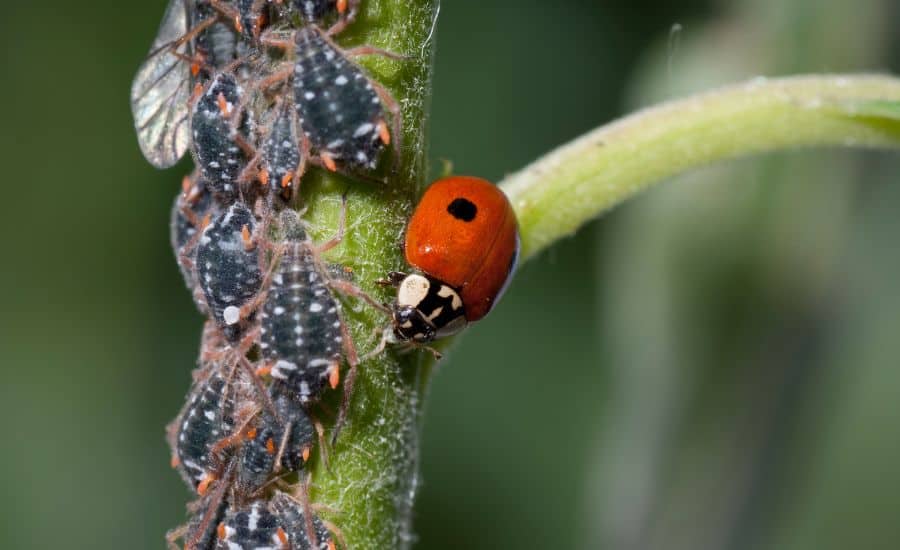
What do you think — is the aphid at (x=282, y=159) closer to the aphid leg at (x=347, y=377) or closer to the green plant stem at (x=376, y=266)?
the green plant stem at (x=376, y=266)

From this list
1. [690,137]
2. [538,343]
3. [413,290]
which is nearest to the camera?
[413,290]

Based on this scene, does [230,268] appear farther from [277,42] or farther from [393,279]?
[277,42]

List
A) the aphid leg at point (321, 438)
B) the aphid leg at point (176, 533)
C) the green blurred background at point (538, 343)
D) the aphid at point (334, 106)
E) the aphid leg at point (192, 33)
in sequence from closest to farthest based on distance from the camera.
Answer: the aphid at point (334, 106)
the aphid leg at point (321, 438)
the aphid leg at point (192, 33)
the aphid leg at point (176, 533)
the green blurred background at point (538, 343)

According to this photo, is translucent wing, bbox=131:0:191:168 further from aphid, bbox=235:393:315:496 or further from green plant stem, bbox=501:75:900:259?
green plant stem, bbox=501:75:900:259

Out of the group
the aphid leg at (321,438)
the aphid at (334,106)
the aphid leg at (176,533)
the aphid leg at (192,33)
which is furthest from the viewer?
the aphid leg at (176,533)

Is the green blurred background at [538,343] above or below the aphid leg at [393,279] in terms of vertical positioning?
below

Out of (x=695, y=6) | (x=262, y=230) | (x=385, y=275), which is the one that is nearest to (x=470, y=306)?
(x=385, y=275)

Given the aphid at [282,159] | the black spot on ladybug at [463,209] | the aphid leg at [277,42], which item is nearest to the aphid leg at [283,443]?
the aphid at [282,159]

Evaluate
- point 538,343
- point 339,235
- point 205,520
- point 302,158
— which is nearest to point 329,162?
point 302,158

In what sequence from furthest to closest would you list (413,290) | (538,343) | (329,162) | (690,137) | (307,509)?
1. (538,343)
2. (690,137)
3. (413,290)
4. (307,509)
5. (329,162)
